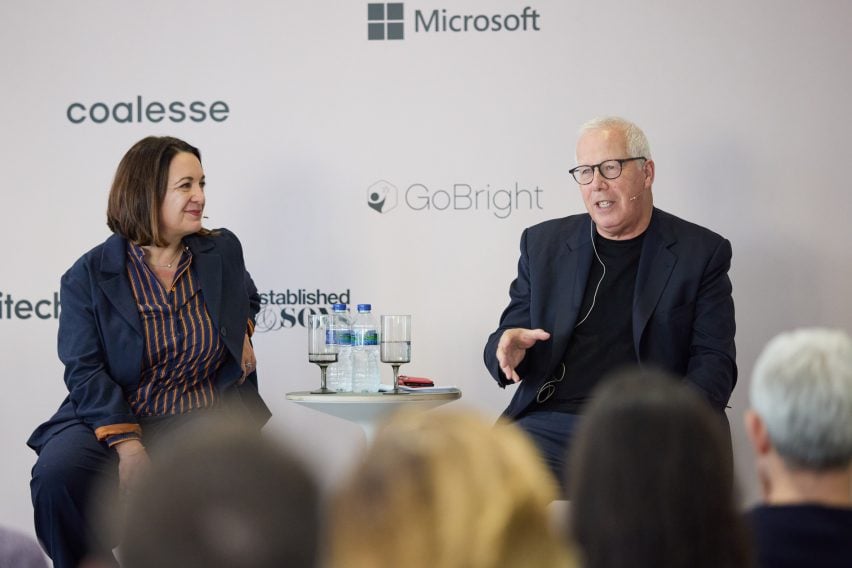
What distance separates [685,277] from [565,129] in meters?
1.29

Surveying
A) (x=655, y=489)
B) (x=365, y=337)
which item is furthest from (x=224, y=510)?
(x=365, y=337)

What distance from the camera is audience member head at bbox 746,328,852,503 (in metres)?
1.51

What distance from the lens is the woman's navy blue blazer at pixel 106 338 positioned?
3623mm

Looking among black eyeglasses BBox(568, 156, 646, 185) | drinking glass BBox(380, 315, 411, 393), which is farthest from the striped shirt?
black eyeglasses BBox(568, 156, 646, 185)

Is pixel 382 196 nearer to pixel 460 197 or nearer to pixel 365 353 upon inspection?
pixel 460 197

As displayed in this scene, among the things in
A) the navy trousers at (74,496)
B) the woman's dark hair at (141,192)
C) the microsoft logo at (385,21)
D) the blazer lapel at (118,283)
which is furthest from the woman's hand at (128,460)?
the microsoft logo at (385,21)

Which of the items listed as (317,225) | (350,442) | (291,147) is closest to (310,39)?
(291,147)

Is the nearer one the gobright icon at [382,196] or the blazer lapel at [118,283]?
the blazer lapel at [118,283]

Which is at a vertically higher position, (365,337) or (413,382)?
(365,337)

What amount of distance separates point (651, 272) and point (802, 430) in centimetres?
224

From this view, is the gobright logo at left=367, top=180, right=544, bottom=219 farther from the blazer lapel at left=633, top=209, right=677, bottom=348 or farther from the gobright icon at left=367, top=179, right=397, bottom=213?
the blazer lapel at left=633, top=209, right=677, bottom=348

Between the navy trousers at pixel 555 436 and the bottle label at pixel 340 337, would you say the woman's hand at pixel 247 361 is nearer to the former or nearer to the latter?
the bottle label at pixel 340 337

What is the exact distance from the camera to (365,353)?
4.32 meters

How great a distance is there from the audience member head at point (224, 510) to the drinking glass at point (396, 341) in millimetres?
3134
